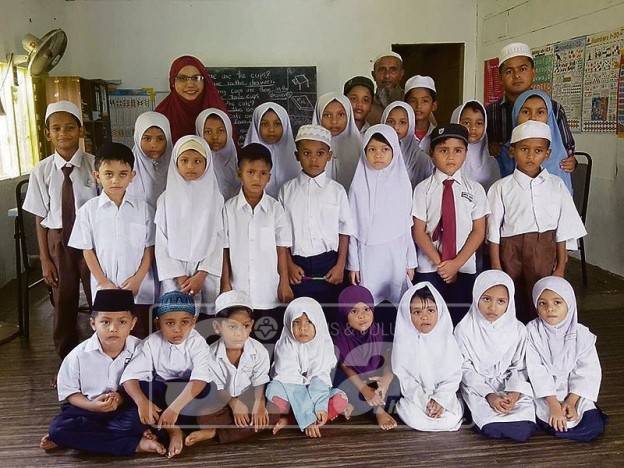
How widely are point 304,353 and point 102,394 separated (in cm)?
84

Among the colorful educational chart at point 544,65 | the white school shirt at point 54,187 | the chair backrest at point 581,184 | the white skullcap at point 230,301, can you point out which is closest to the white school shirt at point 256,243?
the white skullcap at point 230,301

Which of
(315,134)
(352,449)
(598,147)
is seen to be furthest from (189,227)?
(598,147)

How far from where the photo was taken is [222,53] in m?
6.41

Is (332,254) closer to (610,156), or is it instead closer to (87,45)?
(610,156)

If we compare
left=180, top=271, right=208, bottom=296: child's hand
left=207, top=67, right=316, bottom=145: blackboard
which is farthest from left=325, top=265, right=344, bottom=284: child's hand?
left=207, top=67, right=316, bottom=145: blackboard

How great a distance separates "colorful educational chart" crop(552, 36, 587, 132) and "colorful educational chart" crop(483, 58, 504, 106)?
1049mm

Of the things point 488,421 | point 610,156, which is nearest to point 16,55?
point 488,421

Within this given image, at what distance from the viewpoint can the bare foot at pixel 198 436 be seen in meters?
2.21

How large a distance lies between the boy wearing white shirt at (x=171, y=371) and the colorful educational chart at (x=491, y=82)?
4.96 m

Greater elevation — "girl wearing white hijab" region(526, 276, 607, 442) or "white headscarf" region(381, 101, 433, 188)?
"white headscarf" region(381, 101, 433, 188)

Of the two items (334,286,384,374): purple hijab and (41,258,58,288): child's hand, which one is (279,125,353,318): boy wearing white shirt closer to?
(334,286,384,374): purple hijab

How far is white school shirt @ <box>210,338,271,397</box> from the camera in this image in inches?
92.7

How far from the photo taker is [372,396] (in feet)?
7.95

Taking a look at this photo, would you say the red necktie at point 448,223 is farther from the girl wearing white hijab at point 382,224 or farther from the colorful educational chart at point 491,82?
the colorful educational chart at point 491,82
